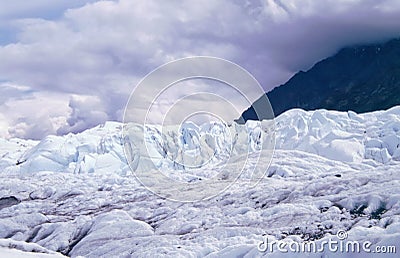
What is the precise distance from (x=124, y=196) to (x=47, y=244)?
59952 millimetres

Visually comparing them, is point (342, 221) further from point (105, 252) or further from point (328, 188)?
point (105, 252)

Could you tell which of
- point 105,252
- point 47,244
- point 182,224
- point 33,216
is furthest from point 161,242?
point 33,216

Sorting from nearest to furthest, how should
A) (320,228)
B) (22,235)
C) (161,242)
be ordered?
(320,228) < (161,242) < (22,235)

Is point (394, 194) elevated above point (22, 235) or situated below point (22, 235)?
above

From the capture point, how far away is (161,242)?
9000 cm

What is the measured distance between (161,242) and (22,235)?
41.0 metres

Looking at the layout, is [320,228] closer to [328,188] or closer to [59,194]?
[328,188]

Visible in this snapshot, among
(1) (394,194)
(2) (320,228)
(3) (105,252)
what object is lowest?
(3) (105,252)

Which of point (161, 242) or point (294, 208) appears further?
point (294, 208)

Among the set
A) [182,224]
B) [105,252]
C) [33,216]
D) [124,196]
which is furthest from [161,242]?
[124,196]

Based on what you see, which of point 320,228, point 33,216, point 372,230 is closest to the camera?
point 372,230

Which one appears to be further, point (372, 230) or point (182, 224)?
point (182, 224)

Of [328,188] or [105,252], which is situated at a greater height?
[328,188]

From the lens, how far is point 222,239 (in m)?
86.3
